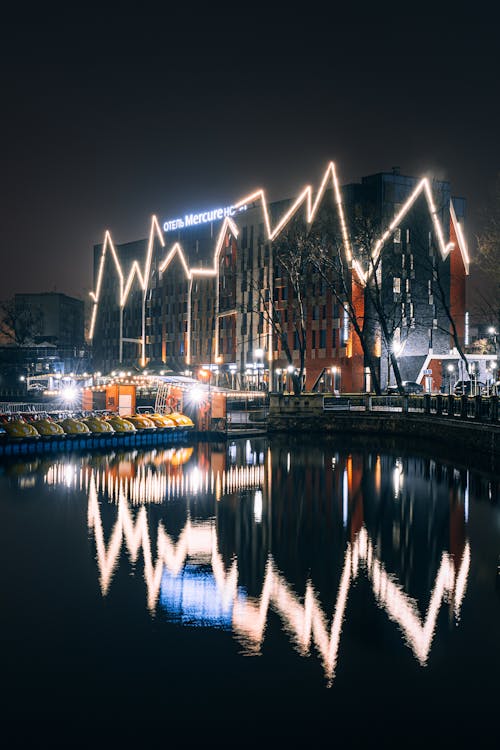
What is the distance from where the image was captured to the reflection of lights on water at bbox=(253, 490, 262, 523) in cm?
2584

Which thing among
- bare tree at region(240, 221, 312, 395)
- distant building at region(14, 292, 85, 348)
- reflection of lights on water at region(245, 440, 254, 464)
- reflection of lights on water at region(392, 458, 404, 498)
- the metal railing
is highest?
distant building at region(14, 292, 85, 348)

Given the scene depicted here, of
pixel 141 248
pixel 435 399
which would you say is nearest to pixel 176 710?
pixel 435 399

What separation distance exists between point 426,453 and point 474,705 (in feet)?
124

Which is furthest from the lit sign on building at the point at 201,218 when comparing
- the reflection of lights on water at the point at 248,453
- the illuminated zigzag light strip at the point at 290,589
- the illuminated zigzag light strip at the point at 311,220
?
the illuminated zigzag light strip at the point at 290,589

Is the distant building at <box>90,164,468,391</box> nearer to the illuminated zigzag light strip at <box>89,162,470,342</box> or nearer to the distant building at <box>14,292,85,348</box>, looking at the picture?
the illuminated zigzag light strip at <box>89,162,470,342</box>

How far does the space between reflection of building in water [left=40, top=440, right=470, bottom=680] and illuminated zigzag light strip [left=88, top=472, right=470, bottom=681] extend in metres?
0.03

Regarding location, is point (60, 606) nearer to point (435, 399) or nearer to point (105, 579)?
point (105, 579)

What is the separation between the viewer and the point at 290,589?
16.5m

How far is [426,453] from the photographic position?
47.9 metres

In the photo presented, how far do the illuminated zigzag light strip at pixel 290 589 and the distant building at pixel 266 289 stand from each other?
4486cm

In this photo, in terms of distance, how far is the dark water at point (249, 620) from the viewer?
10.4 m

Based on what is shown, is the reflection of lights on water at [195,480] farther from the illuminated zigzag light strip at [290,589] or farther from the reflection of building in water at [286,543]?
the illuminated zigzag light strip at [290,589]

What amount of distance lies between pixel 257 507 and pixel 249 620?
545 inches

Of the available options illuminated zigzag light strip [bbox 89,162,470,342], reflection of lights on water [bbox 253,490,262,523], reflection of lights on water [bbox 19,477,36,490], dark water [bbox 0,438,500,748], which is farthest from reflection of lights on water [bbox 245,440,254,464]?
illuminated zigzag light strip [bbox 89,162,470,342]
